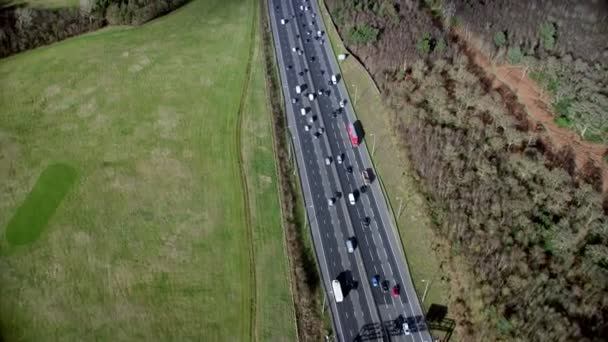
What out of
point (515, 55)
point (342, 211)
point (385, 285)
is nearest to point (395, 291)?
point (385, 285)

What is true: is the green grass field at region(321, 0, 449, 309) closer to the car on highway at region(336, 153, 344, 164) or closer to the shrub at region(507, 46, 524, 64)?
the car on highway at region(336, 153, 344, 164)

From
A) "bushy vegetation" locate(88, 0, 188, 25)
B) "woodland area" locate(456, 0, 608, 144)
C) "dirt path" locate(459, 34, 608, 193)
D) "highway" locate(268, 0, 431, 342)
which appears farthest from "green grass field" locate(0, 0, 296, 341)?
Result: "woodland area" locate(456, 0, 608, 144)

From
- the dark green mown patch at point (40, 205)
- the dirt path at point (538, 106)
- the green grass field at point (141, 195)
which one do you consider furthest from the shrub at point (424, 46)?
the dark green mown patch at point (40, 205)

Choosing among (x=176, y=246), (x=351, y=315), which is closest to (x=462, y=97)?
(x=351, y=315)

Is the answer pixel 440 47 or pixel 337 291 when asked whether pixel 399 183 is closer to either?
pixel 337 291

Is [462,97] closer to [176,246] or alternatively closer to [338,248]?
[338,248]

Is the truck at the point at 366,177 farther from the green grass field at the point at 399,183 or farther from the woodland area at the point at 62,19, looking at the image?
the woodland area at the point at 62,19
